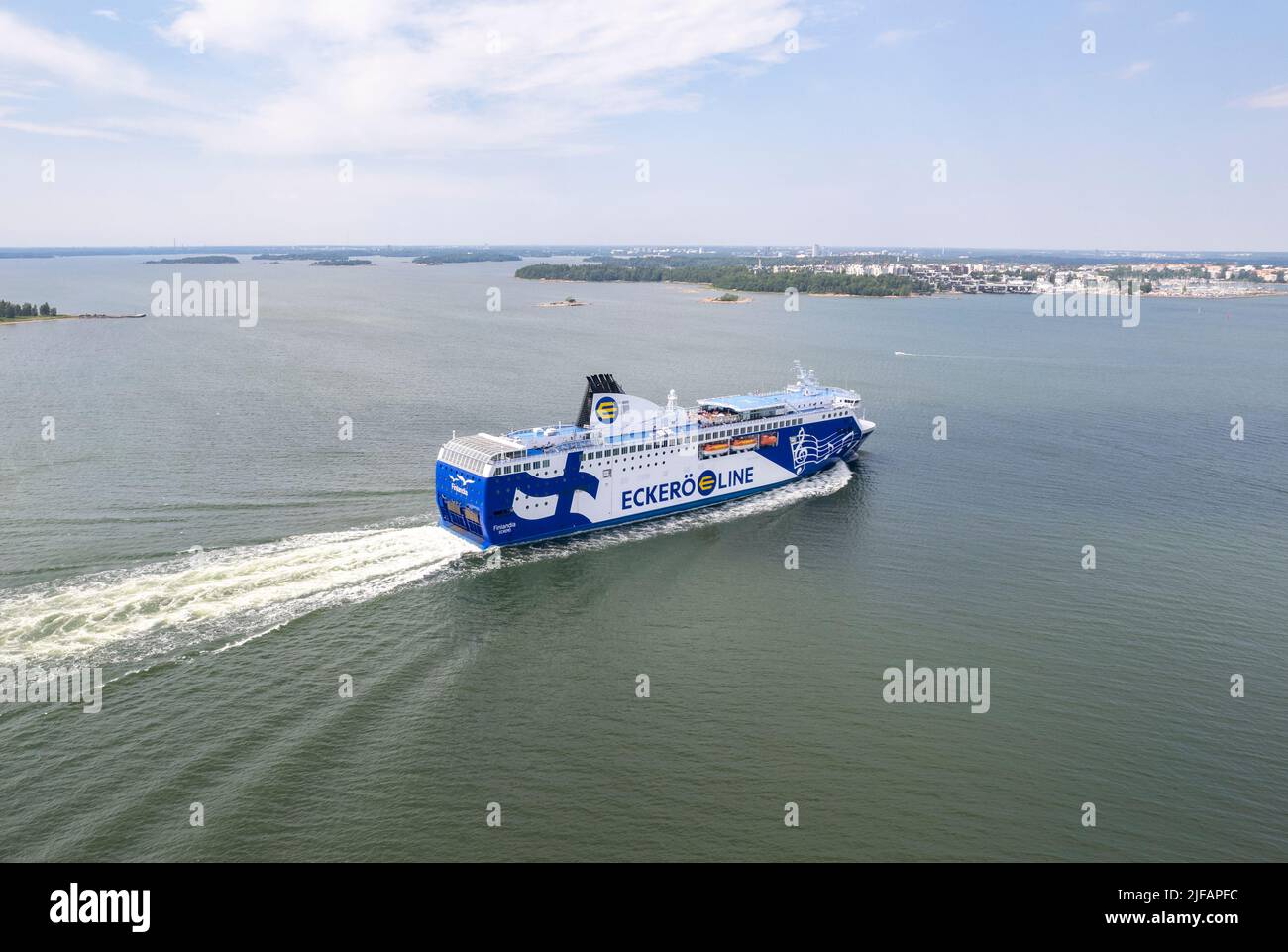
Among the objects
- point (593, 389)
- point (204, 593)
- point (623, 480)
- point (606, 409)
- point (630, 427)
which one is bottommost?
point (204, 593)

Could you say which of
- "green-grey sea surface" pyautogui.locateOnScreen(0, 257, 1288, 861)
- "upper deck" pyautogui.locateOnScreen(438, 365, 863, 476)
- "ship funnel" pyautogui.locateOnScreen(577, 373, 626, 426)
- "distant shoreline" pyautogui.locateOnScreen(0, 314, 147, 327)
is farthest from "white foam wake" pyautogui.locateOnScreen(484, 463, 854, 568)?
"distant shoreline" pyautogui.locateOnScreen(0, 314, 147, 327)

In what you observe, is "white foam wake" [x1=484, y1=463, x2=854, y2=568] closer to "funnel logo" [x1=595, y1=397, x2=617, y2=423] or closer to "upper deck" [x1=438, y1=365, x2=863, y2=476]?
"upper deck" [x1=438, y1=365, x2=863, y2=476]

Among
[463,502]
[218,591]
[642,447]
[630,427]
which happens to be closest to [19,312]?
[463,502]

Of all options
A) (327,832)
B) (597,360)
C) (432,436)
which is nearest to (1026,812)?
(327,832)

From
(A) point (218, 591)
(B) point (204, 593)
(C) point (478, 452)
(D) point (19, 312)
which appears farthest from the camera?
(D) point (19, 312)

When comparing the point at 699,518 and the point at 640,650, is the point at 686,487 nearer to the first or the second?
the point at 699,518

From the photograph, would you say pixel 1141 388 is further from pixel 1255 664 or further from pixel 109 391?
pixel 109 391

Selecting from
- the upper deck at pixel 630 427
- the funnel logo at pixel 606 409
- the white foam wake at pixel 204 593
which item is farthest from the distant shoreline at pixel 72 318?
the funnel logo at pixel 606 409
